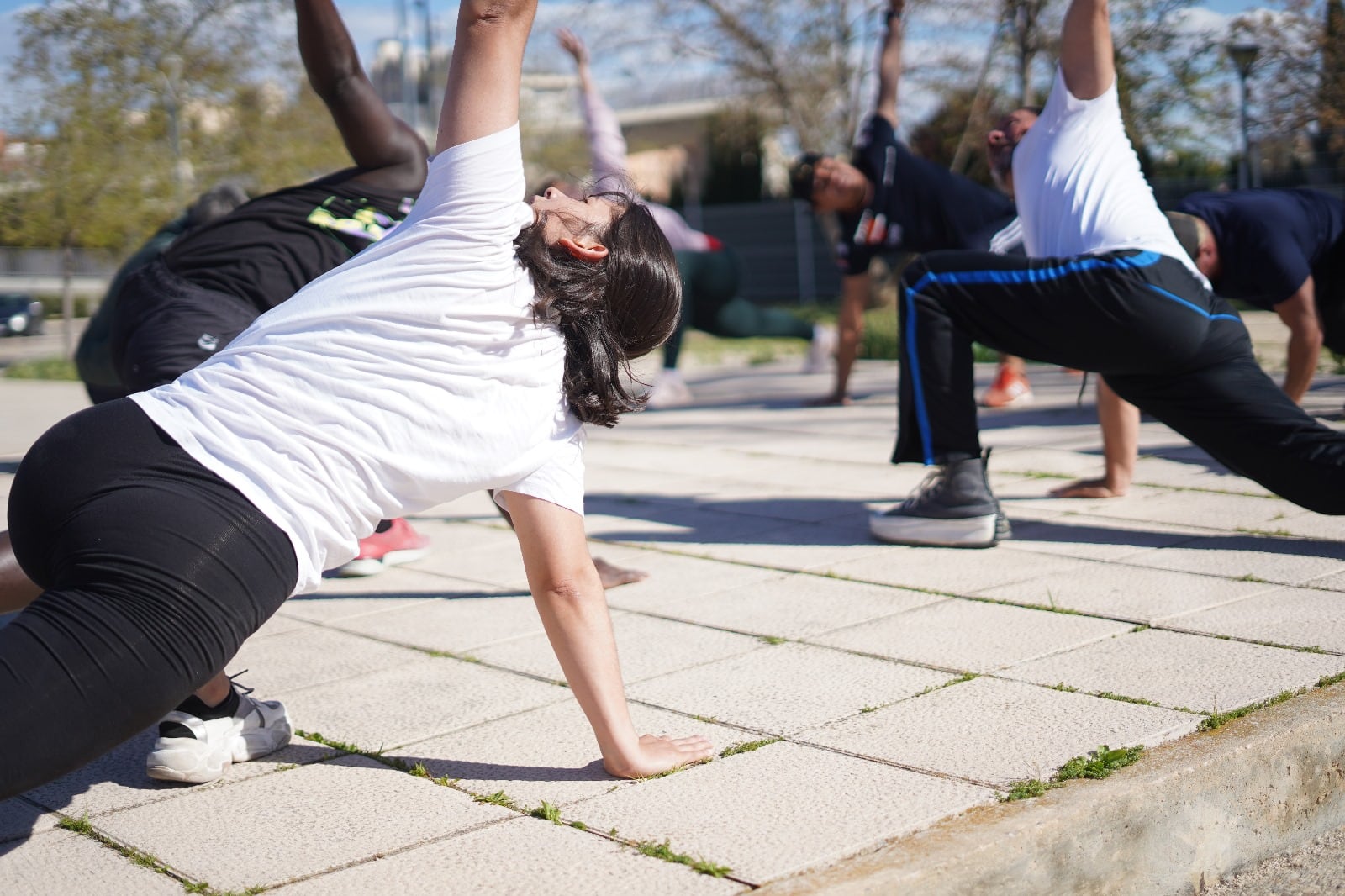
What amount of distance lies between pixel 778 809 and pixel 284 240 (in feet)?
8.04

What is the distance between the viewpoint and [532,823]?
2.38 m

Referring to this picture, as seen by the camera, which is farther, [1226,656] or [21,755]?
[1226,656]

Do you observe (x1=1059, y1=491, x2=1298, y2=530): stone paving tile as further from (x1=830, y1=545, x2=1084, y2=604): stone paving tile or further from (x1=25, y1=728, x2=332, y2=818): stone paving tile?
(x1=25, y1=728, x2=332, y2=818): stone paving tile

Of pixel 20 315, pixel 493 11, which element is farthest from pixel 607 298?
pixel 20 315

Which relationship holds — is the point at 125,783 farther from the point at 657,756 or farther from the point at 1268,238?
the point at 1268,238

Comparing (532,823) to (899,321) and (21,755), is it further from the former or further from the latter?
(899,321)

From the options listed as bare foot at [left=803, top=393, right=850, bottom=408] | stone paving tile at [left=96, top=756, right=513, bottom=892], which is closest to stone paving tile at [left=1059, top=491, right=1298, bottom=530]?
stone paving tile at [left=96, top=756, right=513, bottom=892]

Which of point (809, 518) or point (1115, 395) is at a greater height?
point (1115, 395)

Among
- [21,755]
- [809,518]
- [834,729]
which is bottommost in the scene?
[809,518]

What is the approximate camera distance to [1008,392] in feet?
27.5

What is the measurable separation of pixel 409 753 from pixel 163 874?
26.6 inches

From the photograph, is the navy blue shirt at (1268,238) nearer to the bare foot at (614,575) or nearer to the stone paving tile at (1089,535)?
the stone paving tile at (1089,535)

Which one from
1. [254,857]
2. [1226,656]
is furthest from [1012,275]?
[254,857]

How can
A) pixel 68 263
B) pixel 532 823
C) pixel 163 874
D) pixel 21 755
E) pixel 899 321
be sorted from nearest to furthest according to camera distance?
1. pixel 21 755
2. pixel 163 874
3. pixel 532 823
4. pixel 899 321
5. pixel 68 263
